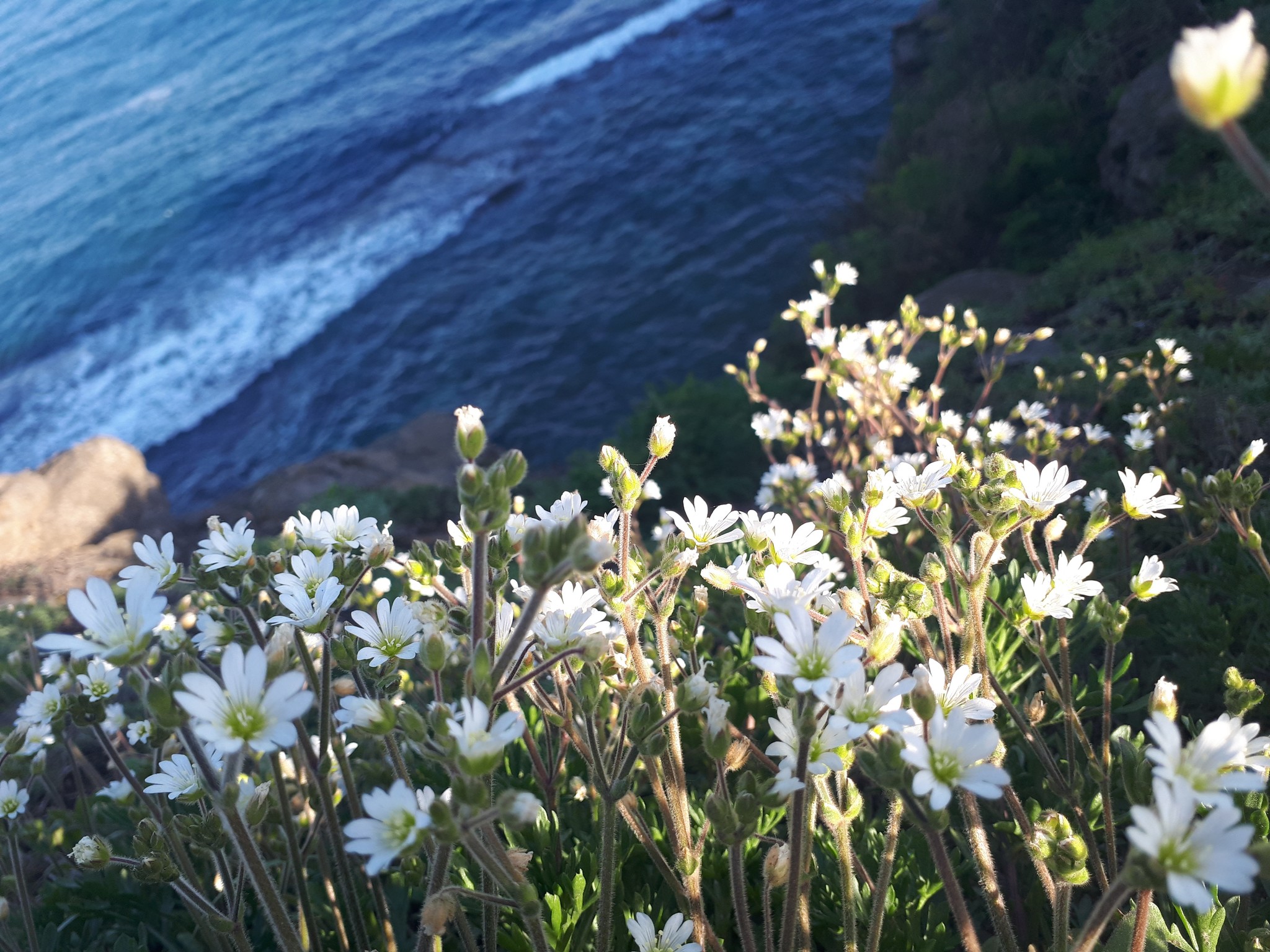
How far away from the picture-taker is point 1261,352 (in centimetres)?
370

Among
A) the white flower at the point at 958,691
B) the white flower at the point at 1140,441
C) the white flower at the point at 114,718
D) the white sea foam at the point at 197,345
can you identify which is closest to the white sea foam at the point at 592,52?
the white sea foam at the point at 197,345

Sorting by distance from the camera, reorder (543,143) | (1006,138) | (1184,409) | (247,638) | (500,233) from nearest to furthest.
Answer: (247,638)
(1184,409)
(1006,138)
(500,233)
(543,143)

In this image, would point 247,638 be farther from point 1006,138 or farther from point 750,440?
point 1006,138

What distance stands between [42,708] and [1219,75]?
7.79 ft

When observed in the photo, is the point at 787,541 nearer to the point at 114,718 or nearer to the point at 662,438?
the point at 662,438

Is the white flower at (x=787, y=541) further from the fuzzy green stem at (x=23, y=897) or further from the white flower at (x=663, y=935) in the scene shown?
the fuzzy green stem at (x=23, y=897)

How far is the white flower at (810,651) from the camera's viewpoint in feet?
3.24

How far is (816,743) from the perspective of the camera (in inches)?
46.5

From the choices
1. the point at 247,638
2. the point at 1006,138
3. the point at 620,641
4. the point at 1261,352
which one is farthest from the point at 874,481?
the point at 1006,138

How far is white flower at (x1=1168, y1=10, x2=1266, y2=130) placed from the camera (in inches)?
29.8

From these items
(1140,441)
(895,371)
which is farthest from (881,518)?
(895,371)

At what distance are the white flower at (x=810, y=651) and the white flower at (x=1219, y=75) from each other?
646 millimetres

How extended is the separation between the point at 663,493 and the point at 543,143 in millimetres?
11475

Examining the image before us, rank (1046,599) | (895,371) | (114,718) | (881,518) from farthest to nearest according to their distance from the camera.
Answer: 1. (895,371)
2. (114,718)
3. (881,518)
4. (1046,599)
